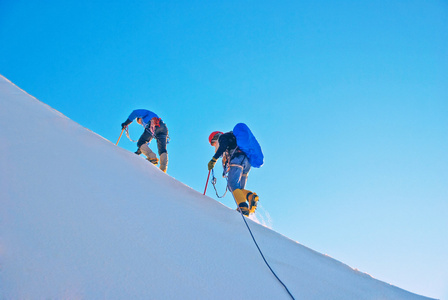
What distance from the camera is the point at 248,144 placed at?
433 centimetres

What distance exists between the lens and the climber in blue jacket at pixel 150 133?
6332 mm

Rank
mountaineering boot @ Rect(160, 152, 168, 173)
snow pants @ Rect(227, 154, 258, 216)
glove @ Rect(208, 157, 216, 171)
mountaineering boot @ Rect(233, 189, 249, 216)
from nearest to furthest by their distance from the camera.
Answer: mountaineering boot @ Rect(233, 189, 249, 216)
snow pants @ Rect(227, 154, 258, 216)
glove @ Rect(208, 157, 216, 171)
mountaineering boot @ Rect(160, 152, 168, 173)

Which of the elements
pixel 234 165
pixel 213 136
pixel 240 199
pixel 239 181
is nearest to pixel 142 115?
pixel 213 136

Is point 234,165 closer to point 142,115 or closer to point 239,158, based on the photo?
point 239,158

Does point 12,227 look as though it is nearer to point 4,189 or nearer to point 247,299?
point 4,189

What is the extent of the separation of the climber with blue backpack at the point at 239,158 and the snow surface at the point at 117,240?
131 cm

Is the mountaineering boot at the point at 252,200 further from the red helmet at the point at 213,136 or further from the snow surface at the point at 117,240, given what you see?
the red helmet at the point at 213,136

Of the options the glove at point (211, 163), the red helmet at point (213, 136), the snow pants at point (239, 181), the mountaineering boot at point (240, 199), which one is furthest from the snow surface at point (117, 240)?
the red helmet at point (213, 136)

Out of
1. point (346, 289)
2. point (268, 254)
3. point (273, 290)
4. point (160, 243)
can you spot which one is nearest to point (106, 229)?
point (160, 243)

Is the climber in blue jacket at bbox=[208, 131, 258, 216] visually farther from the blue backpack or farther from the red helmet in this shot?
the red helmet

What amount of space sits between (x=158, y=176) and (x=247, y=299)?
204cm

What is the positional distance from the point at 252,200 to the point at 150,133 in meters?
3.33

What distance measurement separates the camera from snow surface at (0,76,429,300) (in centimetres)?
122

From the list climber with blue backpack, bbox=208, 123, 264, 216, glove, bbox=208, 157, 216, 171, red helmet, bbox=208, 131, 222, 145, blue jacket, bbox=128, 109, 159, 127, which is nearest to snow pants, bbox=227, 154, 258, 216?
climber with blue backpack, bbox=208, 123, 264, 216
